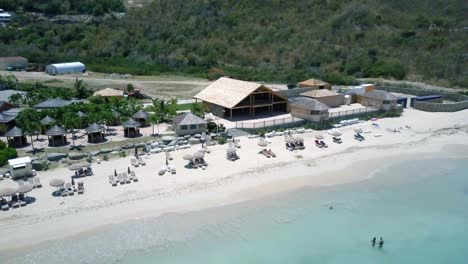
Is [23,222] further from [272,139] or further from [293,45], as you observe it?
[293,45]

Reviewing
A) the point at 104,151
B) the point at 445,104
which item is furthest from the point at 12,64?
the point at 445,104

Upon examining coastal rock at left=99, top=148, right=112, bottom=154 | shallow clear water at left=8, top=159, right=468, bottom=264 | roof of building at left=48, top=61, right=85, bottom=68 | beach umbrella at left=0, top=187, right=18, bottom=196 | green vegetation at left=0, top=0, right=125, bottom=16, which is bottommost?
shallow clear water at left=8, top=159, right=468, bottom=264

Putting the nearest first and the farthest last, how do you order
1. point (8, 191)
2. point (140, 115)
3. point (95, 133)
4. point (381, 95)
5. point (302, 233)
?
point (302, 233) < point (8, 191) < point (95, 133) < point (140, 115) < point (381, 95)

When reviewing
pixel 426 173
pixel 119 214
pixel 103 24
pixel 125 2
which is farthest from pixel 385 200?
pixel 125 2

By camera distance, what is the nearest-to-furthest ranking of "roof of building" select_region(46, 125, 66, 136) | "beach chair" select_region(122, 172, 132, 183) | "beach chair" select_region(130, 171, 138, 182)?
"beach chair" select_region(122, 172, 132, 183) < "beach chair" select_region(130, 171, 138, 182) < "roof of building" select_region(46, 125, 66, 136)

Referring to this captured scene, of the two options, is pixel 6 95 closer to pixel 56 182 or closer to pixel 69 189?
pixel 56 182

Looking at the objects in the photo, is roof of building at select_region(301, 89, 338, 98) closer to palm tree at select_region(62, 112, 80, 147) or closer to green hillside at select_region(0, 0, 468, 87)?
green hillside at select_region(0, 0, 468, 87)

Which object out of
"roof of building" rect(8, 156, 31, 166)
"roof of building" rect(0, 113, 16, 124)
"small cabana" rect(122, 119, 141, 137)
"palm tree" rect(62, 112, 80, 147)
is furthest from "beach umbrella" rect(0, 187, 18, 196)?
"roof of building" rect(0, 113, 16, 124)
